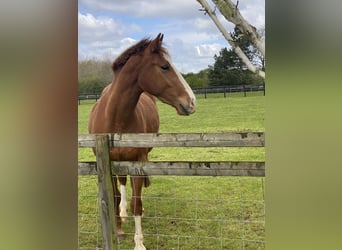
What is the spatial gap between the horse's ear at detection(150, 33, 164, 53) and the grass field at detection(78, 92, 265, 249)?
0.21m

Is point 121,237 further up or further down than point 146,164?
further down

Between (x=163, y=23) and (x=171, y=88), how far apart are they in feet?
0.87

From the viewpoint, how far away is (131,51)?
4.00ft

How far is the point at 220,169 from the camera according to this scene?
125 cm

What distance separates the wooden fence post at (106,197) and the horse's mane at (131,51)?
0.98 feet

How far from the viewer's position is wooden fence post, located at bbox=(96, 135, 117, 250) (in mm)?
1397

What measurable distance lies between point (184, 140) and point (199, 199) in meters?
0.23

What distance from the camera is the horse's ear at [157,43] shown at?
1147 millimetres

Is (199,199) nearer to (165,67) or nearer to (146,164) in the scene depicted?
(146,164)

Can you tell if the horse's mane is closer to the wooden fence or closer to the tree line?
the tree line

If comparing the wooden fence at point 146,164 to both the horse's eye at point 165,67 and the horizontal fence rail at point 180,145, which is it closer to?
the horizontal fence rail at point 180,145

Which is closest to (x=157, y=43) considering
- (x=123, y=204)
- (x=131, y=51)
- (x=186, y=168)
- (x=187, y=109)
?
(x=131, y=51)
